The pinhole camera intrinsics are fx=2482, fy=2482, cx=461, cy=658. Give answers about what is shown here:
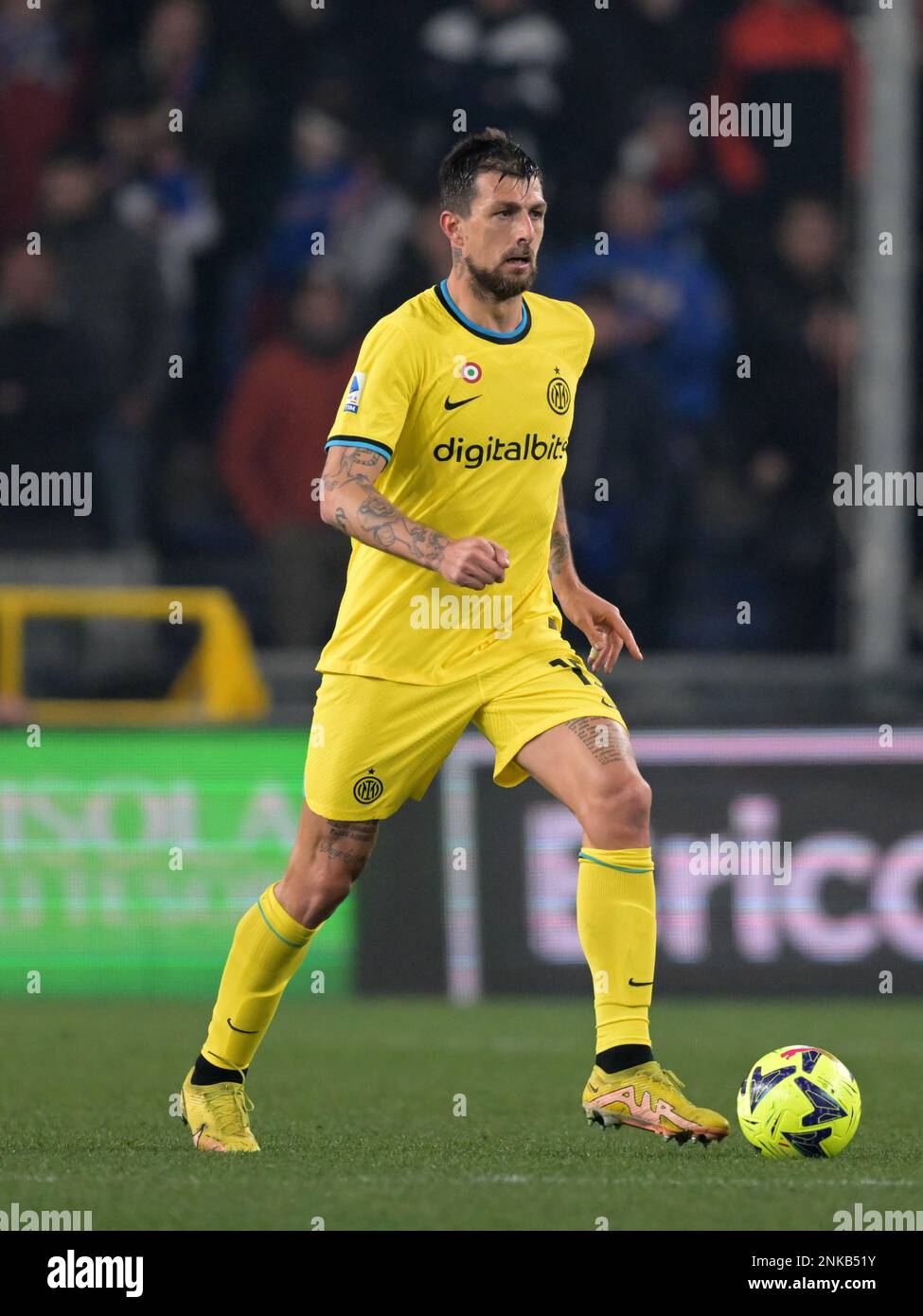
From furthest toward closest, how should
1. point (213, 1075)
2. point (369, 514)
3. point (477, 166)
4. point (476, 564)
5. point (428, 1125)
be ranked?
point (428, 1125) < point (213, 1075) < point (477, 166) < point (369, 514) < point (476, 564)

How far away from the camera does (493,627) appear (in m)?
5.96

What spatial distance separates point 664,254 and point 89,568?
3.29 meters

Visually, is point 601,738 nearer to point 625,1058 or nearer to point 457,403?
point 625,1058

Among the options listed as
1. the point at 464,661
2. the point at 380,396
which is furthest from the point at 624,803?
A: the point at 380,396

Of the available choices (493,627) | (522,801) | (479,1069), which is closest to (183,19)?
(522,801)

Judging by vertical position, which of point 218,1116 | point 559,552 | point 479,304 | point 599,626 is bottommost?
point 218,1116

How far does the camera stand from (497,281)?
590 centimetres

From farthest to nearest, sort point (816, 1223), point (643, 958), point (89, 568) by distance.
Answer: point (89, 568) → point (643, 958) → point (816, 1223)

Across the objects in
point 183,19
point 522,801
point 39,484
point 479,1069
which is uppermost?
point 183,19

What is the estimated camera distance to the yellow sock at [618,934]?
18.9ft

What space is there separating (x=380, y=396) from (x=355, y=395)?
0.21 feet

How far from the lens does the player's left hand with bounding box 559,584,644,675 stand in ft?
20.3

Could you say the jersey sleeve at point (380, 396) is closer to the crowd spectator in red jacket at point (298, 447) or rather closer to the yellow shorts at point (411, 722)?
the yellow shorts at point (411, 722)
